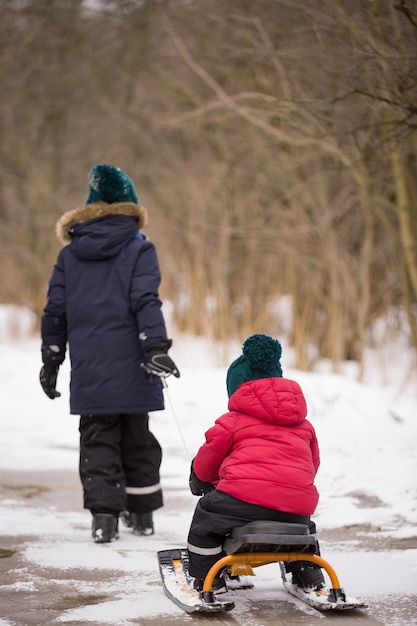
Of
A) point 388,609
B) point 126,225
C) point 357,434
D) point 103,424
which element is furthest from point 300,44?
point 388,609

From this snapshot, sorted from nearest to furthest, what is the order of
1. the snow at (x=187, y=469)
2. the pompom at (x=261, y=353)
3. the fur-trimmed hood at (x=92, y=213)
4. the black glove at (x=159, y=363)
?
the pompom at (x=261, y=353) → the snow at (x=187, y=469) → the black glove at (x=159, y=363) → the fur-trimmed hood at (x=92, y=213)

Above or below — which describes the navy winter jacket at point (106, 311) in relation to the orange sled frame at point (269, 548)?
above

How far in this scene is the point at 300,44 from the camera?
888 cm

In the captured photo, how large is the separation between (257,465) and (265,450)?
0.06 meters

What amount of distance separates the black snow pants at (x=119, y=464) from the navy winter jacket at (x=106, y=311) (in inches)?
5.2

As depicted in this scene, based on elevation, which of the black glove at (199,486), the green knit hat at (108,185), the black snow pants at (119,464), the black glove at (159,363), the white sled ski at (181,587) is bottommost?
the white sled ski at (181,587)

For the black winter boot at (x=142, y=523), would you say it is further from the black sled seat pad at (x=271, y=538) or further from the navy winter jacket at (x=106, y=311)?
the black sled seat pad at (x=271, y=538)

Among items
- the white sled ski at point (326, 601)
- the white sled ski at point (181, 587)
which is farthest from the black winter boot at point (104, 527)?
the white sled ski at point (326, 601)

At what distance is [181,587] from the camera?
11.8 ft

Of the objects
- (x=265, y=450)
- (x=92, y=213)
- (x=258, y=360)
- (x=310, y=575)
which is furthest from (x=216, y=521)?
(x=92, y=213)

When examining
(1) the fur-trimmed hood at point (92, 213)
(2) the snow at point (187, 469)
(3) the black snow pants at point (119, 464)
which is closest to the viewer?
(2) the snow at point (187, 469)

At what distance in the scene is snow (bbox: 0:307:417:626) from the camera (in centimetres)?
393

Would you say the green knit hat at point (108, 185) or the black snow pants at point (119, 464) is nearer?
the black snow pants at point (119, 464)

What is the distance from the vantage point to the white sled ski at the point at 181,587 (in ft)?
11.0
